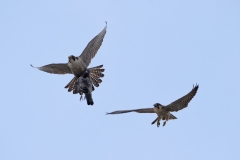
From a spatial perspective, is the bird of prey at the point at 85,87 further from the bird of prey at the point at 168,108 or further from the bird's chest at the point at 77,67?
the bird of prey at the point at 168,108

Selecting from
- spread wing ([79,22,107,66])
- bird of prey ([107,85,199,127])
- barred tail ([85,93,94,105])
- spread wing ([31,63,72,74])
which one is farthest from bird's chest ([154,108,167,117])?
spread wing ([31,63,72,74])

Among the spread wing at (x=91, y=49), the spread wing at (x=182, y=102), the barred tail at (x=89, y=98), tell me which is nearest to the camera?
the barred tail at (x=89, y=98)

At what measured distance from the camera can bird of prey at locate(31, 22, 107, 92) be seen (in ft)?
52.4

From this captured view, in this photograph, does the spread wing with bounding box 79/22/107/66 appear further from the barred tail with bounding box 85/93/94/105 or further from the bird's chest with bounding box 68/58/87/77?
the barred tail with bounding box 85/93/94/105

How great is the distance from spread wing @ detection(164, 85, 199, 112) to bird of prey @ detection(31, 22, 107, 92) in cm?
214

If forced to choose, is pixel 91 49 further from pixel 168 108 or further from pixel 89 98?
pixel 168 108

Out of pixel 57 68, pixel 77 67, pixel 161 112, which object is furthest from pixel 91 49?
pixel 161 112

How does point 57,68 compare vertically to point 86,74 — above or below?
above

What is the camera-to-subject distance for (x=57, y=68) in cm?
1669

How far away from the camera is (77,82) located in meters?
15.7

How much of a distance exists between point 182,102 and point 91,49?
2.97m

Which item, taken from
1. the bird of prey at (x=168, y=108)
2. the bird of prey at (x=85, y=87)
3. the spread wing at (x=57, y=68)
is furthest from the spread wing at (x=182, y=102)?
the spread wing at (x=57, y=68)

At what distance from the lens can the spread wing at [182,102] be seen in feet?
53.9

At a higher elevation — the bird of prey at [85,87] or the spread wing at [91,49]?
the spread wing at [91,49]
